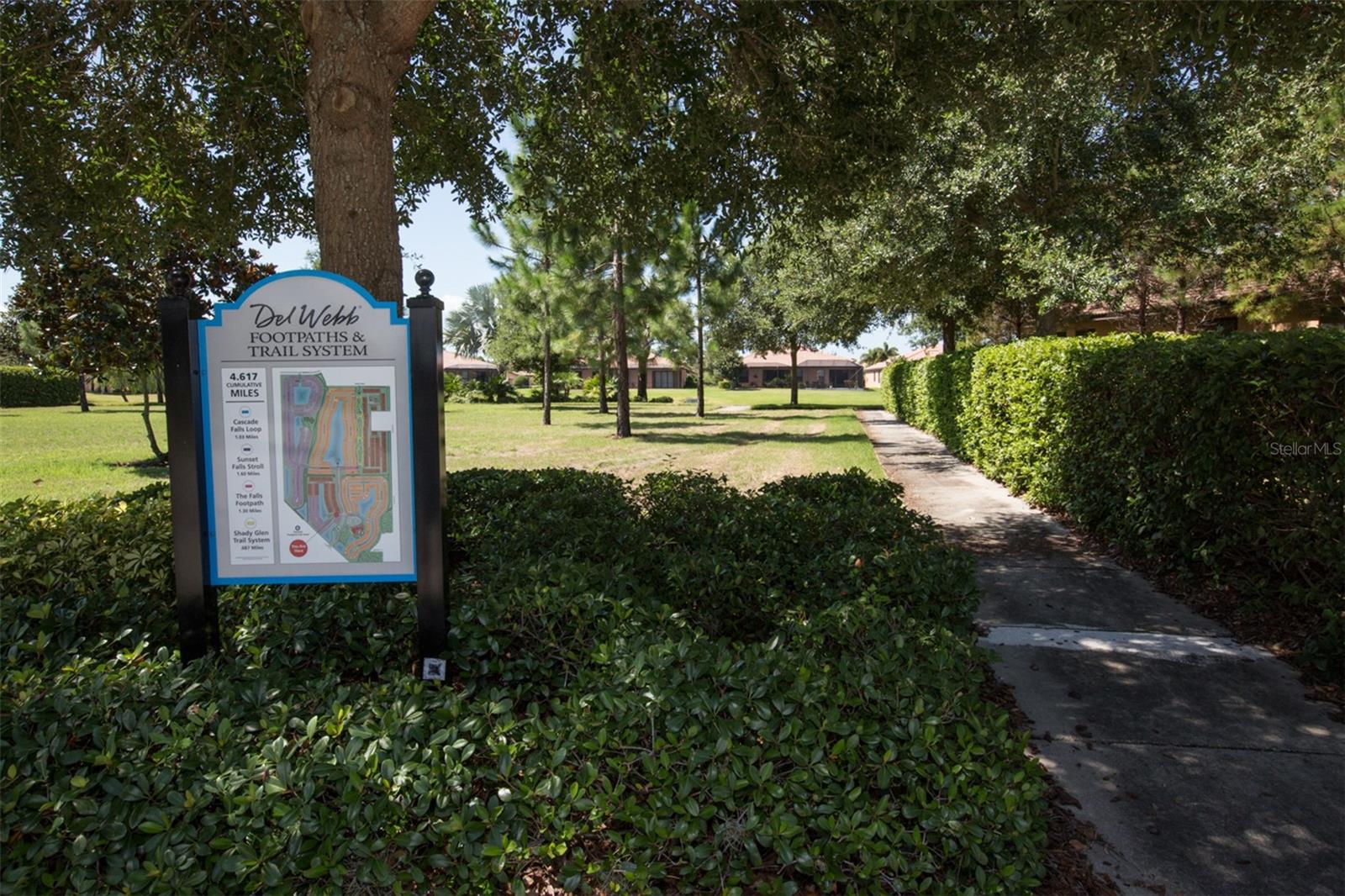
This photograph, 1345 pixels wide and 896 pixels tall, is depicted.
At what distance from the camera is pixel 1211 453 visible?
5.01 m

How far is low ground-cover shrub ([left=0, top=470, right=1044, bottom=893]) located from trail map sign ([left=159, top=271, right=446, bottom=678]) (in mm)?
275

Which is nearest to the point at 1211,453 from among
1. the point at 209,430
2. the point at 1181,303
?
the point at 209,430

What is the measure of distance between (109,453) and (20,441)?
495cm

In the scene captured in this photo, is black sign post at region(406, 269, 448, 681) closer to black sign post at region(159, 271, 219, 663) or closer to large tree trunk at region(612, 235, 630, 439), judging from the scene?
black sign post at region(159, 271, 219, 663)

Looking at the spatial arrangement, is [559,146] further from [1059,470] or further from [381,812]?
[381,812]

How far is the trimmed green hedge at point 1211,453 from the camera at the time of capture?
4117 mm

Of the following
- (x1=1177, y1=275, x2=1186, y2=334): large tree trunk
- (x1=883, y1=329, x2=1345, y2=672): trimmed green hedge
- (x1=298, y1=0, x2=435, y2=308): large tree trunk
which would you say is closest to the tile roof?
(x1=1177, y1=275, x2=1186, y2=334): large tree trunk

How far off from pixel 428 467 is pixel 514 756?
1.24m

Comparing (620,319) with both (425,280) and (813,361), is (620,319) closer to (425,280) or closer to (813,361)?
(425,280)

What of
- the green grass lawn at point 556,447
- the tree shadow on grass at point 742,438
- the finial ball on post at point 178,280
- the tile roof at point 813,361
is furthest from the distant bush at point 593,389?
the tile roof at point 813,361

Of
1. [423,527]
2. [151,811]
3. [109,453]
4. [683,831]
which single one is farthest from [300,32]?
[109,453]

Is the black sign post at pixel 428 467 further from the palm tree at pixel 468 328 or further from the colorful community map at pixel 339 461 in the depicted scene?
the palm tree at pixel 468 328

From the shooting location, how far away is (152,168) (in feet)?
22.5

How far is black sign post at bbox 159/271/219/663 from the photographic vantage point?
2893 mm
